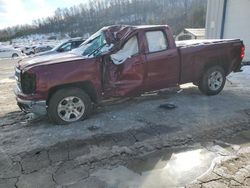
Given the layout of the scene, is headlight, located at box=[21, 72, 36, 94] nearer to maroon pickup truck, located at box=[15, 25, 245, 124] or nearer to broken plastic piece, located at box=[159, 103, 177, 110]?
maroon pickup truck, located at box=[15, 25, 245, 124]

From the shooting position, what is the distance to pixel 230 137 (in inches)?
195

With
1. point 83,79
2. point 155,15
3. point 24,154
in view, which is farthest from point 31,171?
point 155,15

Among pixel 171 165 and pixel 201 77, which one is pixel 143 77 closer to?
pixel 201 77

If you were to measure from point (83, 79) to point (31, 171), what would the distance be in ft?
7.26

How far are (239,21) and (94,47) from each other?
992cm

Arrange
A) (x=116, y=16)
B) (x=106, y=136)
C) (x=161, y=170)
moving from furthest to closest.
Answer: (x=116, y=16)
(x=106, y=136)
(x=161, y=170)

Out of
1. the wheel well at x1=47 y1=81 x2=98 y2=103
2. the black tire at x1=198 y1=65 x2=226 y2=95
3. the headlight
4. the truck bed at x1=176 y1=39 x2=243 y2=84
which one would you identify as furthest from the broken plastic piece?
the headlight

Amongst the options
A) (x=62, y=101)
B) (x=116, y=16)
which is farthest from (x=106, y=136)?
(x=116, y=16)

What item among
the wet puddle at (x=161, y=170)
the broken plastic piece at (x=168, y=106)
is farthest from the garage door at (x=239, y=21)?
the wet puddle at (x=161, y=170)

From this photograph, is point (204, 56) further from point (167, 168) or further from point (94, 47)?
point (167, 168)

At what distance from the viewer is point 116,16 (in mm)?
84500

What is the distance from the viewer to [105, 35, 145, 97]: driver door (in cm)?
605

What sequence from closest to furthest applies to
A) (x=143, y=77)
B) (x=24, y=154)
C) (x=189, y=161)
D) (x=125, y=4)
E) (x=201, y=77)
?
(x=189, y=161) < (x=24, y=154) < (x=143, y=77) < (x=201, y=77) < (x=125, y=4)

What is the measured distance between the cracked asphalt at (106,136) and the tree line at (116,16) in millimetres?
46803
